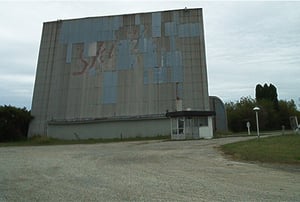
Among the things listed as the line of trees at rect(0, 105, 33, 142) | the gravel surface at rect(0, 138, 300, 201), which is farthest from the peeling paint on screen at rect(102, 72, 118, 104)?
the gravel surface at rect(0, 138, 300, 201)

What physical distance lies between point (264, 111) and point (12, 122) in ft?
123

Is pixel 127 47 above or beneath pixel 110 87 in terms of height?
above

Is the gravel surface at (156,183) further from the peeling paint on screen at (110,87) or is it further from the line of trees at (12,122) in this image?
the line of trees at (12,122)

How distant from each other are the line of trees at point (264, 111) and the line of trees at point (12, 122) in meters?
31.8

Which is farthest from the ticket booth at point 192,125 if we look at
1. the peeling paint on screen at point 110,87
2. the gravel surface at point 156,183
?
the gravel surface at point 156,183

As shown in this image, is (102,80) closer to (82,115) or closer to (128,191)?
(82,115)

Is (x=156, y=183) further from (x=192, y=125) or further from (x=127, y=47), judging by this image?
(x=127, y=47)

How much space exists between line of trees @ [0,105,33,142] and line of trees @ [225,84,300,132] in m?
31.8

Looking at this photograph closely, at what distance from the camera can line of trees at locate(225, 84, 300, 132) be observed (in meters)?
53.7

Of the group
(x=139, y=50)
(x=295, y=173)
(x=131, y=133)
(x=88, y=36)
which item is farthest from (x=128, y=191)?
(x=88, y=36)

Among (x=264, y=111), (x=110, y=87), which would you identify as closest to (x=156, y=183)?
(x=110, y=87)

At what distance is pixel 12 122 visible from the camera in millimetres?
35188

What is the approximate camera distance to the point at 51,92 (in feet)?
122

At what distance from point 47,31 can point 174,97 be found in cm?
1842
